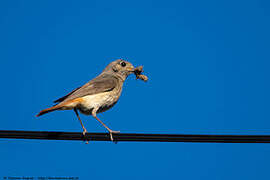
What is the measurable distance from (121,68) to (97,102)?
2379 mm

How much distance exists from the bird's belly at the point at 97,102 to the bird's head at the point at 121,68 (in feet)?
5.20

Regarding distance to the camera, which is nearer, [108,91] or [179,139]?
[179,139]

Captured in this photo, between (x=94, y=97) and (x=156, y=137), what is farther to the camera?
(x=94, y=97)

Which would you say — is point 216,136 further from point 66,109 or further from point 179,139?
point 66,109

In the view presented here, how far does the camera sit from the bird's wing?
10.2 meters

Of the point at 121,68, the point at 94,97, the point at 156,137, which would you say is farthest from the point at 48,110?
the point at 121,68

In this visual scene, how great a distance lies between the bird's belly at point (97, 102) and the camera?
10.5 m

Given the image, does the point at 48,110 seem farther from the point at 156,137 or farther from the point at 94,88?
the point at 156,137

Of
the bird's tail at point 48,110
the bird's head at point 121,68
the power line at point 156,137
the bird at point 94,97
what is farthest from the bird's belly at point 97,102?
the power line at point 156,137

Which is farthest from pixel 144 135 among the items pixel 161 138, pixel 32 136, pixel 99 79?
pixel 99 79

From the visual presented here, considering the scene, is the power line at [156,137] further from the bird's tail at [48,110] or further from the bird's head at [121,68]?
the bird's head at [121,68]

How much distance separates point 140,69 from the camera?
1257 centimetres

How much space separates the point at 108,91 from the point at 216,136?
15.7 feet

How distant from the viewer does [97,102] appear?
10695 mm
